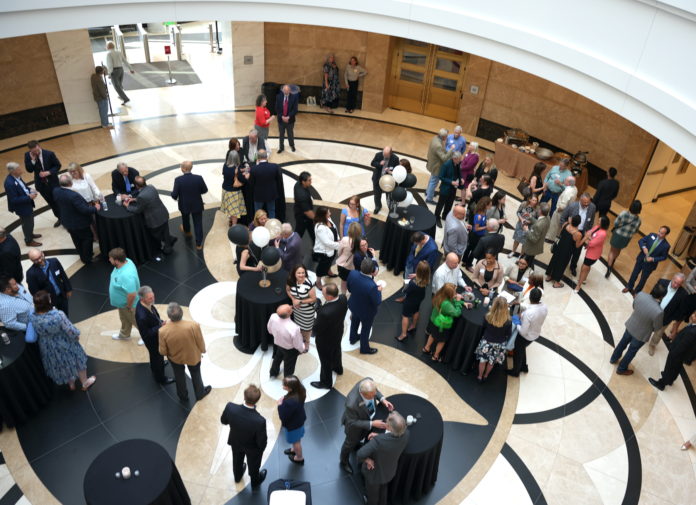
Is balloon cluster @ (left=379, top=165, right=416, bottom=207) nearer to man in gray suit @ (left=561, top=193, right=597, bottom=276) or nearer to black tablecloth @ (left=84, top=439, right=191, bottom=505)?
man in gray suit @ (left=561, top=193, right=597, bottom=276)

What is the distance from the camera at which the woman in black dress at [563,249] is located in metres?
8.19

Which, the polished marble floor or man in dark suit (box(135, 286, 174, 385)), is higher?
man in dark suit (box(135, 286, 174, 385))

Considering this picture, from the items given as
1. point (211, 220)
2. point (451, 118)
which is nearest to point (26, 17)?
point (211, 220)

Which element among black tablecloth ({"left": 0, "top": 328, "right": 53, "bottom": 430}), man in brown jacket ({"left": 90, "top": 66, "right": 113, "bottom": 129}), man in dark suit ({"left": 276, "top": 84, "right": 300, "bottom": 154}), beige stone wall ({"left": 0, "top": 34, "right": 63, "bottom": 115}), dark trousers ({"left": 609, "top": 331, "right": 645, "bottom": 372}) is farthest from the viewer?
man in brown jacket ({"left": 90, "top": 66, "right": 113, "bottom": 129})

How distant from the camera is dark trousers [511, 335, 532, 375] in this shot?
22.2 ft

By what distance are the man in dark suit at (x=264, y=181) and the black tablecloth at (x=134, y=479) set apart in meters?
4.76

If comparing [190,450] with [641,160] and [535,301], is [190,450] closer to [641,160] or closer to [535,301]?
[535,301]

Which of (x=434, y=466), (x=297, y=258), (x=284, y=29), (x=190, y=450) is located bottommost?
(x=190, y=450)

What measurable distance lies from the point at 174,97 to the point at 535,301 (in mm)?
12356

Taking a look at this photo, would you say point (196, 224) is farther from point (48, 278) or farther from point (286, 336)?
point (286, 336)

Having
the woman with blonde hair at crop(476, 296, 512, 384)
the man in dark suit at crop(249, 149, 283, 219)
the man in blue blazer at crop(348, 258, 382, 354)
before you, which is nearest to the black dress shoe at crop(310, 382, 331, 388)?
the man in blue blazer at crop(348, 258, 382, 354)

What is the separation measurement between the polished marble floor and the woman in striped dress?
0.94 metres

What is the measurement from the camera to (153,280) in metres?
8.21

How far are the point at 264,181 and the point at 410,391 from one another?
13.4 ft
